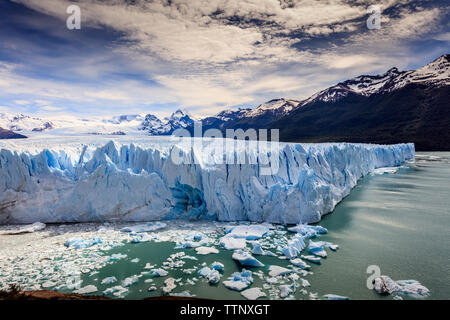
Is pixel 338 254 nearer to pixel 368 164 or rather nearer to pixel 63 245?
pixel 63 245

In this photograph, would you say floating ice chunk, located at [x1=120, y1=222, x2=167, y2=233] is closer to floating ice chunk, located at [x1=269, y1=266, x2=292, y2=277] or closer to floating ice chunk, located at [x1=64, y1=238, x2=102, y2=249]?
floating ice chunk, located at [x1=64, y1=238, x2=102, y2=249]

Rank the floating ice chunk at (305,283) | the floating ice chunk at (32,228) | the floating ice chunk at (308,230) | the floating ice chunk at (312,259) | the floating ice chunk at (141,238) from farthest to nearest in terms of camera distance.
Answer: the floating ice chunk at (32,228) → the floating ice chunk at (308,230) → the floating ice chunk at (141,238) → the floating ice chunk at (312,259) → the floating ice chunk at (305,283)

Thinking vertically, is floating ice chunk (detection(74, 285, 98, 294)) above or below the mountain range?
below

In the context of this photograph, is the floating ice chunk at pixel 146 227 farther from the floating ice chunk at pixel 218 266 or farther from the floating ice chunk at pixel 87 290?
the floating ice chunk at pixel 218 266

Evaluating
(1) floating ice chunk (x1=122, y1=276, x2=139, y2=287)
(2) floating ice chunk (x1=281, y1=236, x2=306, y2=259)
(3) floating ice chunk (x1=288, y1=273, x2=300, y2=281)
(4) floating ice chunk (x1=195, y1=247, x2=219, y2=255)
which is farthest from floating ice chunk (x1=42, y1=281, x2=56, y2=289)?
(2) floating ice chunk (x1=281, y1=236, x2=306, y2=259)

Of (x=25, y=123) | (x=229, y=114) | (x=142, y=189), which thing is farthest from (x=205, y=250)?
(x=229, y=114)

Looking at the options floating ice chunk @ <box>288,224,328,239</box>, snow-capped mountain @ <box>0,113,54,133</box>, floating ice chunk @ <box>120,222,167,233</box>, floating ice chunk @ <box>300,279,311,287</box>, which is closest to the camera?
floating ice chunk @ <box>300,279,311,287</box>

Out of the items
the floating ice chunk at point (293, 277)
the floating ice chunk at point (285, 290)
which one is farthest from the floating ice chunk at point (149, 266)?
the floating ice chunk at point (293, 277)
